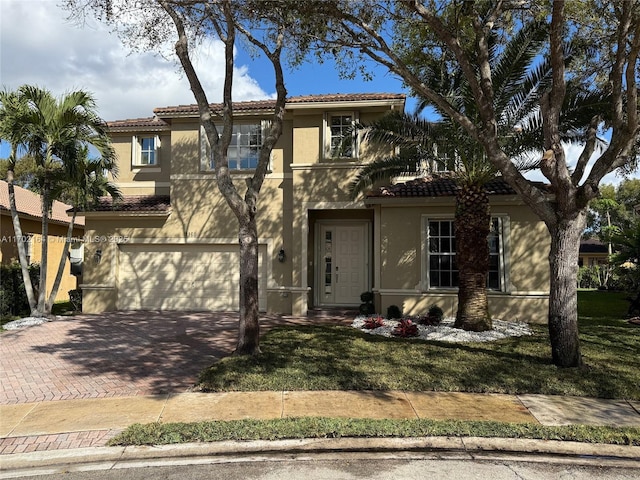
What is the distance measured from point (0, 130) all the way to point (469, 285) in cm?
1227

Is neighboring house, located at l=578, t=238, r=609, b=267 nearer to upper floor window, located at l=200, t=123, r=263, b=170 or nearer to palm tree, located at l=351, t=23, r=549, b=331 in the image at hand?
palm tree, located at l=351, t=23, r=549, b=331

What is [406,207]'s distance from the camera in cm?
1213

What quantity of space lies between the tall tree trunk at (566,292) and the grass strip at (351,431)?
2.18 m

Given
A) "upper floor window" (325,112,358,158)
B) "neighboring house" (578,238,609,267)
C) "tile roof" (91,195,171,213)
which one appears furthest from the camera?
"neighboring house" (578,238,609,267)

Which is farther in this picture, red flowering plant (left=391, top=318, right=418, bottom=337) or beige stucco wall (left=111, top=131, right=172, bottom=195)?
beige stucco wall (left=111, top=131, right=172, bottom=195)

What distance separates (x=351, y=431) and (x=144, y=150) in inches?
525

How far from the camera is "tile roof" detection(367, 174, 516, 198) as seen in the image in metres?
11.6

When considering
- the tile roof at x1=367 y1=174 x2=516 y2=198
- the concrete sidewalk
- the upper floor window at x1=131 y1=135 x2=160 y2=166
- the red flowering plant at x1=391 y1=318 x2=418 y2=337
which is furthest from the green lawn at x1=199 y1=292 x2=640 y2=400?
the upper floor window at x1=131 y1=135 x2=160 y2=166

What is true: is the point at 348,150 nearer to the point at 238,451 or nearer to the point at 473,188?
the point at 473,188

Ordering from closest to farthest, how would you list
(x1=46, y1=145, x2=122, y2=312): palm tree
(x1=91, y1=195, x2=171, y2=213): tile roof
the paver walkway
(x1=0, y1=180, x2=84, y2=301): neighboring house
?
the paver walkway
(x1=46, y1=145, x2=122, y2=312): palm tree
(x1=91, y1=195, x2=171, y2=213): tile roof
(x1=0, y1=180, x2=84, y2=301): neighboring house

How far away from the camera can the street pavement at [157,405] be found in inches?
182

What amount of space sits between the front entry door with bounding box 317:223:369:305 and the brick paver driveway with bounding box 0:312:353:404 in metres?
1.94

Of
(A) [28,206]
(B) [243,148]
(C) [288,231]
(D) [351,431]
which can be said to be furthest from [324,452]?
(A) [28,206]

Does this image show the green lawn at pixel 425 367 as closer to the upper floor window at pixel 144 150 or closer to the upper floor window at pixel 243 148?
the upper floor window at pixel 243 148
